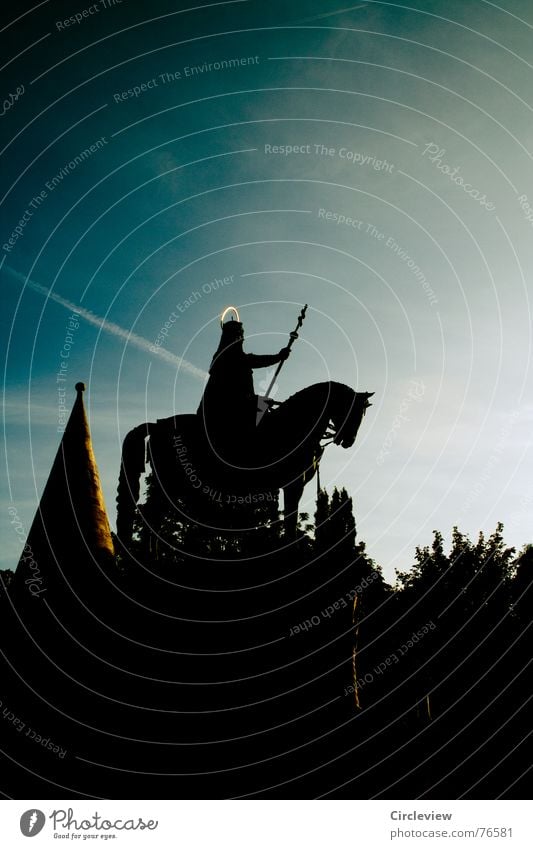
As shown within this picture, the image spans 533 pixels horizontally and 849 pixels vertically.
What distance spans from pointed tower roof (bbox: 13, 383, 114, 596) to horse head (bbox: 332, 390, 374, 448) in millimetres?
4353

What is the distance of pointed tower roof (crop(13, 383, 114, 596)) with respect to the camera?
784 centimetres

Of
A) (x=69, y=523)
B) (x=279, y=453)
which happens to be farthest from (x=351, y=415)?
(x=69, y=523)

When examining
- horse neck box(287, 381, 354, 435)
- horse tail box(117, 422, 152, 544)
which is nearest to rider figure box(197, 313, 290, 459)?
horse neck box(287, 381, 354, 435)

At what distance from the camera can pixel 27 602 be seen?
7543mm

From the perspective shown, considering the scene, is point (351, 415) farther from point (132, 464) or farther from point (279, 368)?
point (132, 464)

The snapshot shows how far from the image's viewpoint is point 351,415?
8570mm

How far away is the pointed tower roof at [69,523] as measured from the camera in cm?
784

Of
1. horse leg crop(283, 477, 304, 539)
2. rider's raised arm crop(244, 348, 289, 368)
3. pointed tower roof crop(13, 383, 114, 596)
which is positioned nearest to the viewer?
pointed tower roof crop(13, 383, 114, 596)

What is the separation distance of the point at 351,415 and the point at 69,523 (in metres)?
5.02

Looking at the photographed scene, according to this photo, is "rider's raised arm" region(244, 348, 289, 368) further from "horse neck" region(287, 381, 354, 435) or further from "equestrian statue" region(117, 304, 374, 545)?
"horse neck" region(287, 381, 354, 435)

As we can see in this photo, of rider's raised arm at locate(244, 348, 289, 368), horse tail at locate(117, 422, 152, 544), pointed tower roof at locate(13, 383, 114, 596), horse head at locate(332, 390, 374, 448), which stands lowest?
pointed tower roof at locate(13, 383, 114, 596)

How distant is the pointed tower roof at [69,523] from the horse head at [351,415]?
435 centimetres

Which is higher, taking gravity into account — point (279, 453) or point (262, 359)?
point (262, 359)
